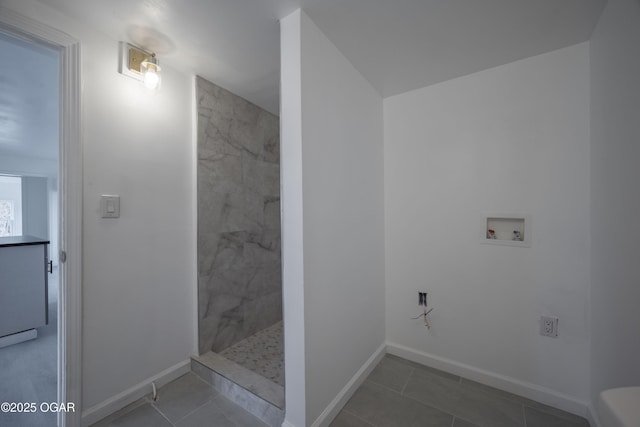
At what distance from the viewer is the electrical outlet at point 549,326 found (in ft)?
5.05

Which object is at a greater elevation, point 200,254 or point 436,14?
point 436,14

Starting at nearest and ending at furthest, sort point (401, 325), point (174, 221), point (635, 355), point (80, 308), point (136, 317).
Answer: point (635, 355) < point (80, 308) < point (136, 317) < point (174, 221) < point (401, 325)

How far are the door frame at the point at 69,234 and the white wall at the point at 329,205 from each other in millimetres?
1089

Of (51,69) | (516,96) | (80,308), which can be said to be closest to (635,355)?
(516,96)

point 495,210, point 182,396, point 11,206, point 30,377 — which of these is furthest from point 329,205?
point 11,206

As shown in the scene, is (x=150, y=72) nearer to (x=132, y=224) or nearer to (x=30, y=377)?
(x=132, y=224)

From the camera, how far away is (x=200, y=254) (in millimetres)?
1920

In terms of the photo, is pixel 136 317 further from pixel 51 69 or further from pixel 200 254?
pixel 51 69

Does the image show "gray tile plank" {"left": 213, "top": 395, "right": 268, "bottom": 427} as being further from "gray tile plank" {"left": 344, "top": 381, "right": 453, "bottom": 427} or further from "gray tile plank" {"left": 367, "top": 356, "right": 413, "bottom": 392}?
"gray tile plank" {"left": 367, "top": 356, "right": 413, "bottom": 392}

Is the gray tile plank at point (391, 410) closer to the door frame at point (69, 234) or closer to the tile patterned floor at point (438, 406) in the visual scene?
the tile patterned floor at point (438, 406)

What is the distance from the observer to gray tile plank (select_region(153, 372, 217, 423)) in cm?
148

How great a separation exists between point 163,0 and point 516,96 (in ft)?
6.93

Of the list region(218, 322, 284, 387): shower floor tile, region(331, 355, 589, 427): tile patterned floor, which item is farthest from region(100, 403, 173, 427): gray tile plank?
region(331, 355, 589, 427): tile patterned floor

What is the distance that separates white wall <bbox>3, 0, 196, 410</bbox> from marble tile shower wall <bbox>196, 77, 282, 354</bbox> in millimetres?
99
